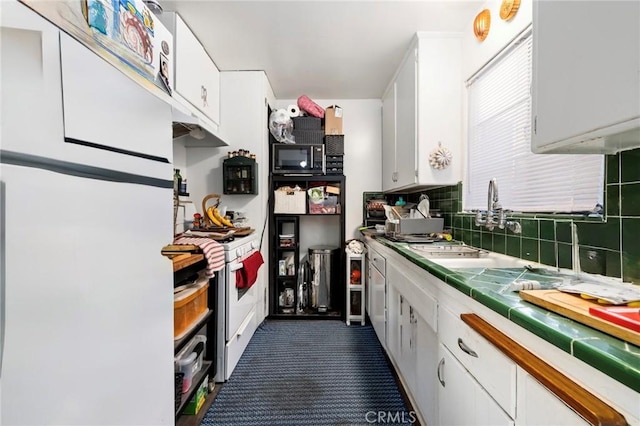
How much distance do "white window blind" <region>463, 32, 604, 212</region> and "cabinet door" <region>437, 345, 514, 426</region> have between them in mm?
819

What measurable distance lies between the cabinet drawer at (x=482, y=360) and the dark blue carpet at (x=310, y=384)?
82cm

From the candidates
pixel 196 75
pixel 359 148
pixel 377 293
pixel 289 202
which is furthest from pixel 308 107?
pixel 377 293

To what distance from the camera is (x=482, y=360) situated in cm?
83

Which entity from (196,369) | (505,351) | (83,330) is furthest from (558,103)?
(196,369)

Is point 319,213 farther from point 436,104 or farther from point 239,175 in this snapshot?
point 436,104

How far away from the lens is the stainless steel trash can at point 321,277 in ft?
9.52

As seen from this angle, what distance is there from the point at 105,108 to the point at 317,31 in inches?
70.6

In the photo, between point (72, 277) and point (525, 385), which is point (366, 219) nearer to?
point (525, 385)

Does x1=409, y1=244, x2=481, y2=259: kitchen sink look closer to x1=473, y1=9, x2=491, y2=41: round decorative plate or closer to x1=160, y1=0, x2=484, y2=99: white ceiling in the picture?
x1=473, y1=9, x2=491, y2=41: round decorative plate

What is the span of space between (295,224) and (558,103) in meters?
2.43

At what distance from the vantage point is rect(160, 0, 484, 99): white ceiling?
176 centimetres

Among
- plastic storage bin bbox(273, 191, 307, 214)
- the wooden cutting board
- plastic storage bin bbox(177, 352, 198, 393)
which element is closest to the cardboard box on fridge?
plastic storage bin bbox(273, 191, 307, 214)

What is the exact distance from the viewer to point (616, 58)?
0.64 m

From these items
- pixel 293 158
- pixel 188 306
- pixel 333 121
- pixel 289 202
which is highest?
pixel 333 121
